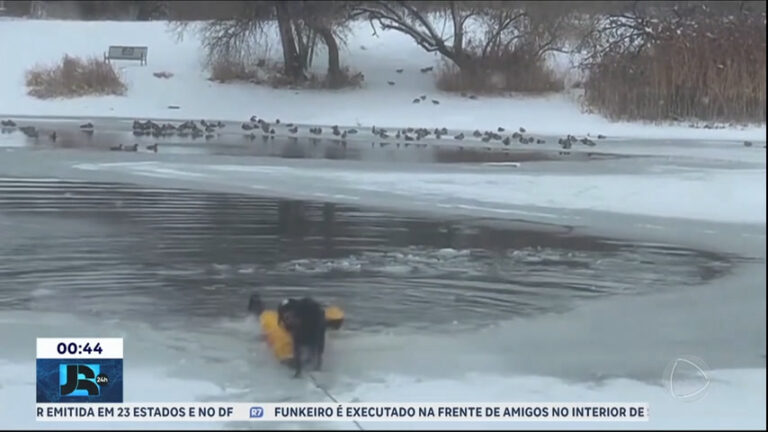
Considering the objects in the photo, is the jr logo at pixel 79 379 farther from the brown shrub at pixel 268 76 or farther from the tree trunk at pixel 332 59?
the tree trunk at pixel 332 59

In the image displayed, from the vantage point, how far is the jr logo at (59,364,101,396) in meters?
5.01

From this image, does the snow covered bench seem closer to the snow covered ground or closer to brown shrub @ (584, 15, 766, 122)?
the snow covered ground

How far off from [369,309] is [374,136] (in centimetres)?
972

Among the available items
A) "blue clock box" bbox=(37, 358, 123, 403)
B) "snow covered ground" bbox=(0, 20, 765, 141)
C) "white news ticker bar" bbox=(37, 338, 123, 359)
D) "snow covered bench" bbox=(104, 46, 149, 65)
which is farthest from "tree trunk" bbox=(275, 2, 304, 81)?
"blue clock box" bbox=(37, 358, 123, 403)

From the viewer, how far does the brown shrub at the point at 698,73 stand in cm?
625

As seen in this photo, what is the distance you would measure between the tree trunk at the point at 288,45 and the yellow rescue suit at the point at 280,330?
10.7 meters

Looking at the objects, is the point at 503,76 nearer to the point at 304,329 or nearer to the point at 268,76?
the point at 268,76

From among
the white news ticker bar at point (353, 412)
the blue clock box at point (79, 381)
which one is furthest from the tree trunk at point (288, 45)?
the white news ticker bar at point (353, 412)

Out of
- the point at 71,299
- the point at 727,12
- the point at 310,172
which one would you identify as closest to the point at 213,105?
the point at 310,172

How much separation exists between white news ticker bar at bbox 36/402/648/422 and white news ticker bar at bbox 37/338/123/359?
519 millimetres

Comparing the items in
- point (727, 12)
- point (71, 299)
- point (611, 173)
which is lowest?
point (71, 299)

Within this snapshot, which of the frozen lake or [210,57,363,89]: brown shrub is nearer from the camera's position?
the frozen lake

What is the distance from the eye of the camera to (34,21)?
60.3 ft

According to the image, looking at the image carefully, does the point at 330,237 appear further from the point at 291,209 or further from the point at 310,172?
the point at 310,172
